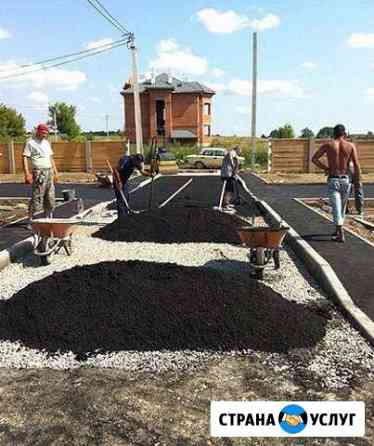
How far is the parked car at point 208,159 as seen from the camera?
32.4 meters

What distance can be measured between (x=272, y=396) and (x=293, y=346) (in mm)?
872

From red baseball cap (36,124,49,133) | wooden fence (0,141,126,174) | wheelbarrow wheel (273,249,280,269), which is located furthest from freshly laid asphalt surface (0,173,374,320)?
wooden fence (0,141,126,174)

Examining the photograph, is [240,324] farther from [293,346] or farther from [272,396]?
[272,396]

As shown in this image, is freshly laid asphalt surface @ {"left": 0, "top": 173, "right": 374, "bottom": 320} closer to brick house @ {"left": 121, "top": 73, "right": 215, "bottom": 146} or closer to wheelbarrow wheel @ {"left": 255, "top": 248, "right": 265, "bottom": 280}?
wheelbarrow wheel @ {"left": 255, "top": 248, "right": 265, "bottom": 280}

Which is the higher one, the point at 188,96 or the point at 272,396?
the point at 188,96

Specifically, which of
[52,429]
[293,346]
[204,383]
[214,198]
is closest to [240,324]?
[293,346]

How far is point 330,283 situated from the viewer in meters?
5.35

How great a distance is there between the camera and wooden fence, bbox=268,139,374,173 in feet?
87.1

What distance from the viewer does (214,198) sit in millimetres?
14859

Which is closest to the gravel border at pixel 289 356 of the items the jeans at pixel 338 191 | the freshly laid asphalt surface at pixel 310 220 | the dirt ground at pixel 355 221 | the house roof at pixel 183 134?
the freshly laid asphalt surface at pixel 310 220

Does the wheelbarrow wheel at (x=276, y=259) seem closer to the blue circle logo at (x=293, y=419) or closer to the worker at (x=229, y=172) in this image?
the blue circle logo at (x=293, y=419)

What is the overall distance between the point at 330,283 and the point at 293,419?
2673 millimetres

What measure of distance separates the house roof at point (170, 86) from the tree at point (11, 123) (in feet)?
40.4

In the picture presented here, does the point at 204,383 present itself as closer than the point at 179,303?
Yes
